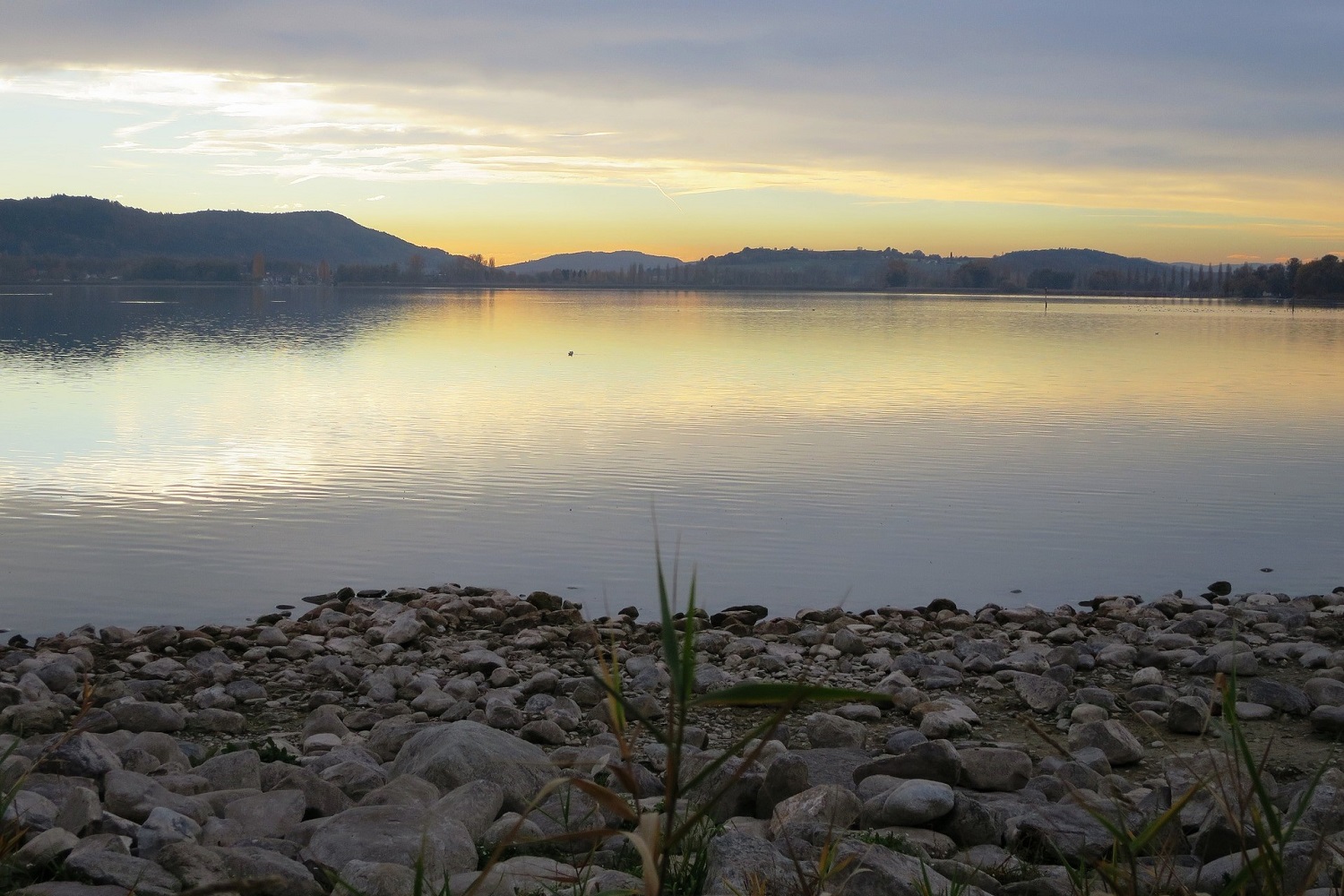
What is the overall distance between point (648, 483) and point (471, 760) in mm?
12870

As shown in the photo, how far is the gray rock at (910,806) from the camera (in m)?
5.38

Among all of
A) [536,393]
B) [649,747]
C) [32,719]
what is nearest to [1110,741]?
[649,747]

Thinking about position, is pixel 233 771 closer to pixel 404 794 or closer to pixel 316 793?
pixel 316 793

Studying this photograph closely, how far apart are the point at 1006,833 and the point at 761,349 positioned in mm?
46554

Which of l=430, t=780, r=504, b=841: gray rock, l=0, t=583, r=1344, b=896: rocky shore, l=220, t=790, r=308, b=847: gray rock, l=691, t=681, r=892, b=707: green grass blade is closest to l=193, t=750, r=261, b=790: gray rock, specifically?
l=0, t=583, r=1344, b=896: rocky shore

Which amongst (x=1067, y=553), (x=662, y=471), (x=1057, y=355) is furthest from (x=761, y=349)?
(x=1067, y=553)

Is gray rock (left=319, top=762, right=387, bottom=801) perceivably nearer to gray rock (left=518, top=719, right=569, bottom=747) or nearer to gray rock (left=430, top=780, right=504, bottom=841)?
gray rock (left=430, top=780, right=504, bottom=841)

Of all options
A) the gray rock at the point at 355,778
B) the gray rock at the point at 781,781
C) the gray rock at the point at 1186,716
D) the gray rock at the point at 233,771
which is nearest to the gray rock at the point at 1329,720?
the gray rock at the point at 1186,716

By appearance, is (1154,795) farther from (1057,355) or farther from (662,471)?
(1057,355)

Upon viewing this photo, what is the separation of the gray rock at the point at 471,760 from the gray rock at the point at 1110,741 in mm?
3246

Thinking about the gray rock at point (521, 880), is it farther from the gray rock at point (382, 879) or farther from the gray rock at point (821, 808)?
the gray rock at point (821, 808)

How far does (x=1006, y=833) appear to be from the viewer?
5.38m

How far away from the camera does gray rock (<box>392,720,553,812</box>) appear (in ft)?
19.2

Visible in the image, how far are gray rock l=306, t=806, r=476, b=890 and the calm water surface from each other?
2.64 meters
